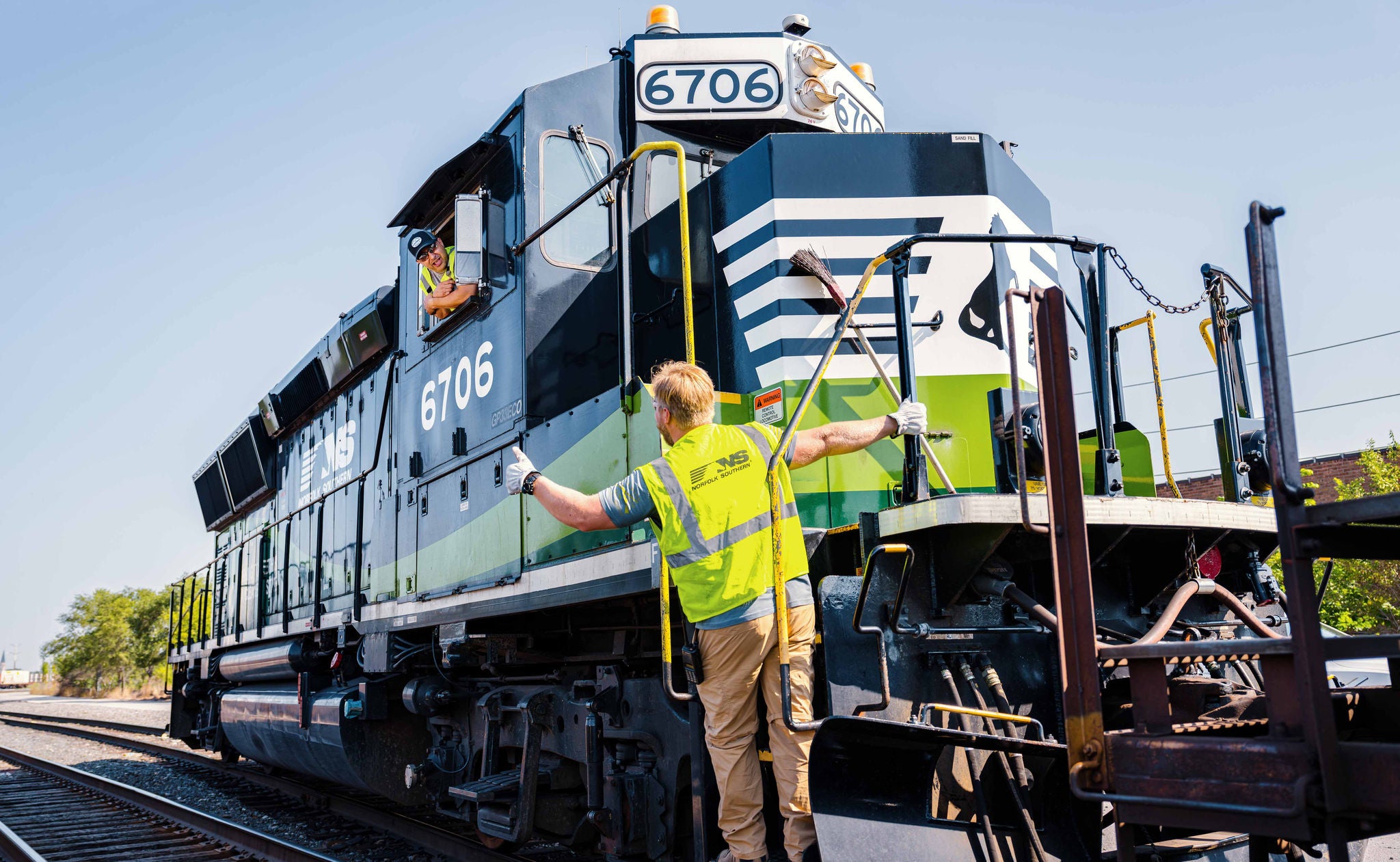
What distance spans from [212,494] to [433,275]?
30.5 ft

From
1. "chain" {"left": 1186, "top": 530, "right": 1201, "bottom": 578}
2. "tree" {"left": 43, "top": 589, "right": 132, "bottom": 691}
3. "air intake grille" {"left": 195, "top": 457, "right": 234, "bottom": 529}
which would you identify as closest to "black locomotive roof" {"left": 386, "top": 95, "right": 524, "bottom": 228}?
"chain" {"left": 1186, "top": 530, "right": 1201, "bottom": 578}

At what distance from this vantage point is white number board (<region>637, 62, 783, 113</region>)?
14.9ft

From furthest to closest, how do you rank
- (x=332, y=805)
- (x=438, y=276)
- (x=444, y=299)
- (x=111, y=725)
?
(x=111, y=725), (x=332, y=805), (x=438, y=276), (x=444, y=299)

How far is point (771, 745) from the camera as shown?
2.86 m

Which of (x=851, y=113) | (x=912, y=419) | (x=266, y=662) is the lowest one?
(x=266, y=662)

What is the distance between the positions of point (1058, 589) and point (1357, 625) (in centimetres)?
1333

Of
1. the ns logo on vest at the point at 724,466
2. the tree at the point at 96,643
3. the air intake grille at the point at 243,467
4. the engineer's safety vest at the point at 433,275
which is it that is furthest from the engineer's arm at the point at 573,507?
the tree at the point at 96,643

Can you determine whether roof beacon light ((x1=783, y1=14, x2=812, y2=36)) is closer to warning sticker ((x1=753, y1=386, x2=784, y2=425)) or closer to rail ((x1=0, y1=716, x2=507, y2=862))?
warning sticker ((x1=753, y1=386, x2=784, y2=425))

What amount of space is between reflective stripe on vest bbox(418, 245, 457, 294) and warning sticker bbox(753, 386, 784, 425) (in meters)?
2.23

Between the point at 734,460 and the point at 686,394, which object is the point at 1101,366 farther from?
the point at 686,394

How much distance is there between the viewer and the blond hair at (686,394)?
9.84 ft

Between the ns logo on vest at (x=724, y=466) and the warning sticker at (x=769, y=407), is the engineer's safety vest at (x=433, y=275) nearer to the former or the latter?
the warning sticker at (x=769, y=407)

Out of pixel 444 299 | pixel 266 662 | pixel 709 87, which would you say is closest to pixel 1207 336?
pixel 709 87

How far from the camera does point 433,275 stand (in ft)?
18.1
